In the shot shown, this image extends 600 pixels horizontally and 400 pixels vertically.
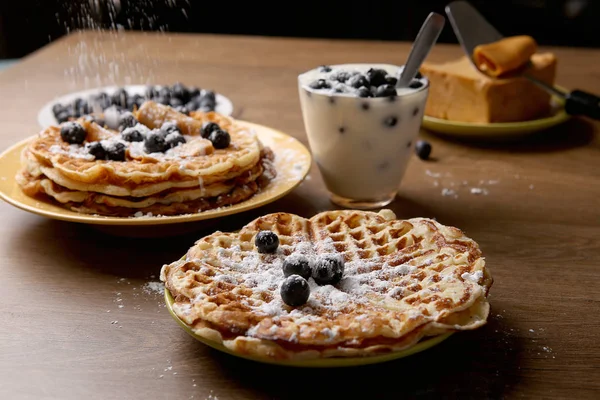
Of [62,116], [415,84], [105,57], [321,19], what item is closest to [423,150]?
[415,84]

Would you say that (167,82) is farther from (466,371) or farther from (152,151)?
(466,371)

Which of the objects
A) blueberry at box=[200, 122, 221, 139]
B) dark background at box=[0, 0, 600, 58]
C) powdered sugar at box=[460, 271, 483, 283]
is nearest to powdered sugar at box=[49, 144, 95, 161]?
blueberry at box=[200, 122, 221, 139]

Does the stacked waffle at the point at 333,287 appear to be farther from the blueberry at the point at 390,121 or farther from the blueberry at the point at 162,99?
the blueberry at the point at 162,99

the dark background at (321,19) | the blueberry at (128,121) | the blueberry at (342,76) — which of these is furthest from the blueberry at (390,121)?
the dark background at (321,19)

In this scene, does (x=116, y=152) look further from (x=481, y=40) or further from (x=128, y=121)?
(x=481, y=40)

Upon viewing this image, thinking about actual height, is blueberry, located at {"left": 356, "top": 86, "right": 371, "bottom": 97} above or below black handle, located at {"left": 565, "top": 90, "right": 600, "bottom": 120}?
above

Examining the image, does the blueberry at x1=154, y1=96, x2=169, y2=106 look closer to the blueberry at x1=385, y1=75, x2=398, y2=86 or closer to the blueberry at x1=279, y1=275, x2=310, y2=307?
the blueberry at x1=385, y1=75, x2=398, y2=86
